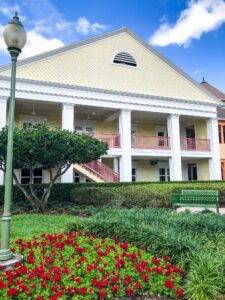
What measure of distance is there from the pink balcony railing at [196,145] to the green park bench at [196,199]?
902cm

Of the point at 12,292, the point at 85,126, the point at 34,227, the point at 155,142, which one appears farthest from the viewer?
the point at 85,126

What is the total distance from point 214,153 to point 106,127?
8.97m

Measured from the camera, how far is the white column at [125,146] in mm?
18581

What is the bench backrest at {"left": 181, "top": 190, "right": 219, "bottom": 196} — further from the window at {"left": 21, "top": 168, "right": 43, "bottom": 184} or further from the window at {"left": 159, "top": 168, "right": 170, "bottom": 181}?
the window at {"left": 21, "top": 168, "right": 43, "bottom": 184}

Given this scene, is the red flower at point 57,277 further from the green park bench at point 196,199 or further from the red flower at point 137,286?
the green park bench at point 196,199

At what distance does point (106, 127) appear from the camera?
22469mm

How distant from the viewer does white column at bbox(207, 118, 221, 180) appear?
71.9 feet

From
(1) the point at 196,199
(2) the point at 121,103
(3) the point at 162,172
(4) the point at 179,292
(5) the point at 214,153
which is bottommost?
(4) the point at 179,292

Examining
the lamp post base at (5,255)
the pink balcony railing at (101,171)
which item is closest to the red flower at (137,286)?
the lamp post base at (5,255)

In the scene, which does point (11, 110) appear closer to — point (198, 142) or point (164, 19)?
point (164, 19)

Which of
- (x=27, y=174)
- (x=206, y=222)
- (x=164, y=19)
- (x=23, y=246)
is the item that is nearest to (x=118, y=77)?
(x=164, y=19)

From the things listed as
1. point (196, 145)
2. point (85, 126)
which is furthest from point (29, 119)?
point (196, 145)

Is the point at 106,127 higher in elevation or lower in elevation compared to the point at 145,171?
higher

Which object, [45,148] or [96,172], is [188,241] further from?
[96,172]
